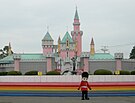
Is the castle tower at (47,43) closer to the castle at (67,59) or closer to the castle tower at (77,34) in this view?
the castle at (67,59)

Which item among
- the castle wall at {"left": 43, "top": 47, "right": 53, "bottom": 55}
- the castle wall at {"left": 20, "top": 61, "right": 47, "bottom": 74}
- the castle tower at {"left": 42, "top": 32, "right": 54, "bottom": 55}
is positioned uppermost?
the castle tower at {"left": 42, "top": 32, "right": 54, "bottom": 55}

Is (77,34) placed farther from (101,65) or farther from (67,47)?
(101,65)

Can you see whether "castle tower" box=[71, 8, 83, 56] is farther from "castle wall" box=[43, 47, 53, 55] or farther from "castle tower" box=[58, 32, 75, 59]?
"castle wall" box=[43, 47, 53, 55]

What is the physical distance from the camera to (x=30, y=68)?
79875 millimetres

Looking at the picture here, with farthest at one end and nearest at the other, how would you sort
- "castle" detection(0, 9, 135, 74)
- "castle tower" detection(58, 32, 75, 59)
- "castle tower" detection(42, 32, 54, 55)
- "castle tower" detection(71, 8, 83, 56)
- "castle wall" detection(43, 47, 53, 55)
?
"castle tower" detection(71, 8, 83, 56)
"castle tower" detection(42, 32, 54, 55)
"castle wall" detection(43, 47, 53, 55)
"castle tower" detection(58, 32, 75, 59)
"castle" detection(0, 9, 135, 74)

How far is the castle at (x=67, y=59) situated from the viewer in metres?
79.6

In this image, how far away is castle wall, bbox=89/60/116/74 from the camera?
261 feet

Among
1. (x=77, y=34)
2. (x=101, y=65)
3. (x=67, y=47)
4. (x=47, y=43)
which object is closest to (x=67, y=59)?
(x=67, y=47)

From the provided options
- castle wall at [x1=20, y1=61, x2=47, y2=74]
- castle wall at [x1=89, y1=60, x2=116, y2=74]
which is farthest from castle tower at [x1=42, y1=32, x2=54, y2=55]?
castle wall at [x1=89, y1=60, x2=116, y2=74]

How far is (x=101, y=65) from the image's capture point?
80250 mm

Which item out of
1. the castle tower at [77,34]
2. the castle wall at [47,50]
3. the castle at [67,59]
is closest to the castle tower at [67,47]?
the castle at [67,59]
